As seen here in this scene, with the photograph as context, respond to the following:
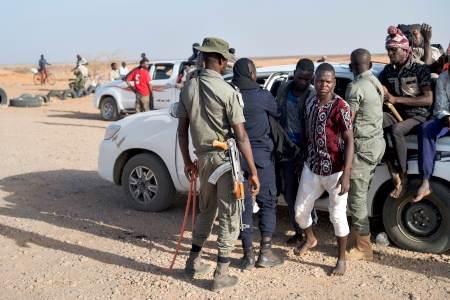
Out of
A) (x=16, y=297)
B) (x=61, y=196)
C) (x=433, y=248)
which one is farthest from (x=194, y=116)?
(x=61, y=196)

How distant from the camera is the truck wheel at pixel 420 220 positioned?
5.12 meters

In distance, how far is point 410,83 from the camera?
5.27 m

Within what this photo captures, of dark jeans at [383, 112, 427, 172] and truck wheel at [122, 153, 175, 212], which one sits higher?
dark jeans at [383, 112, 427, 172]

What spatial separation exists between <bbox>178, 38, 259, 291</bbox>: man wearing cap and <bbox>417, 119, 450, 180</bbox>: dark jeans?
1.55 meters

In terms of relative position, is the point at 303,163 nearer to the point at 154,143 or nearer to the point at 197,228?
the point at 197,228

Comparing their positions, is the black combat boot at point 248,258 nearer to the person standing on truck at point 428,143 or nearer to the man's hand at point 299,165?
the man's hand at point 299,165

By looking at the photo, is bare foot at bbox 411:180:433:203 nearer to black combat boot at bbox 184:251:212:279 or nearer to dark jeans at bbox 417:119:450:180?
dark jeans at bbox 417:119:450:180

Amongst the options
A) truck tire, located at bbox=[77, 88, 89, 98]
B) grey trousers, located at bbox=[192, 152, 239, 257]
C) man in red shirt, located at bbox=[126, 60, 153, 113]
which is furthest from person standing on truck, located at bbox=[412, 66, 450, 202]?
truck tire, located at bbox=[77, 88, 89, 98]

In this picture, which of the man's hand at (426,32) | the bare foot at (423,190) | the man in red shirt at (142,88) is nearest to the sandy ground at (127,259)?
the bare foot at (423,190)

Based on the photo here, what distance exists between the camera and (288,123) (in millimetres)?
5379

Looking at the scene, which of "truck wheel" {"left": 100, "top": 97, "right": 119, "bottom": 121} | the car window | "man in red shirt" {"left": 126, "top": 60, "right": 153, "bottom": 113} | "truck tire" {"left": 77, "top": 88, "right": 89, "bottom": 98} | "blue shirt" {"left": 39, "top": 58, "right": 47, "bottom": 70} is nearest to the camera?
"man in red shirt" {"left": 126, "top": 60, "right": 153, "bottom": 113}

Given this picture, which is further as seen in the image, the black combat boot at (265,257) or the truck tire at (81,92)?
the truck tire at (81,92)

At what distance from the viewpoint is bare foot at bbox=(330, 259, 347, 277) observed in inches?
193

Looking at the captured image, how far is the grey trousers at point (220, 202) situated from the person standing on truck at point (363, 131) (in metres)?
1.17
